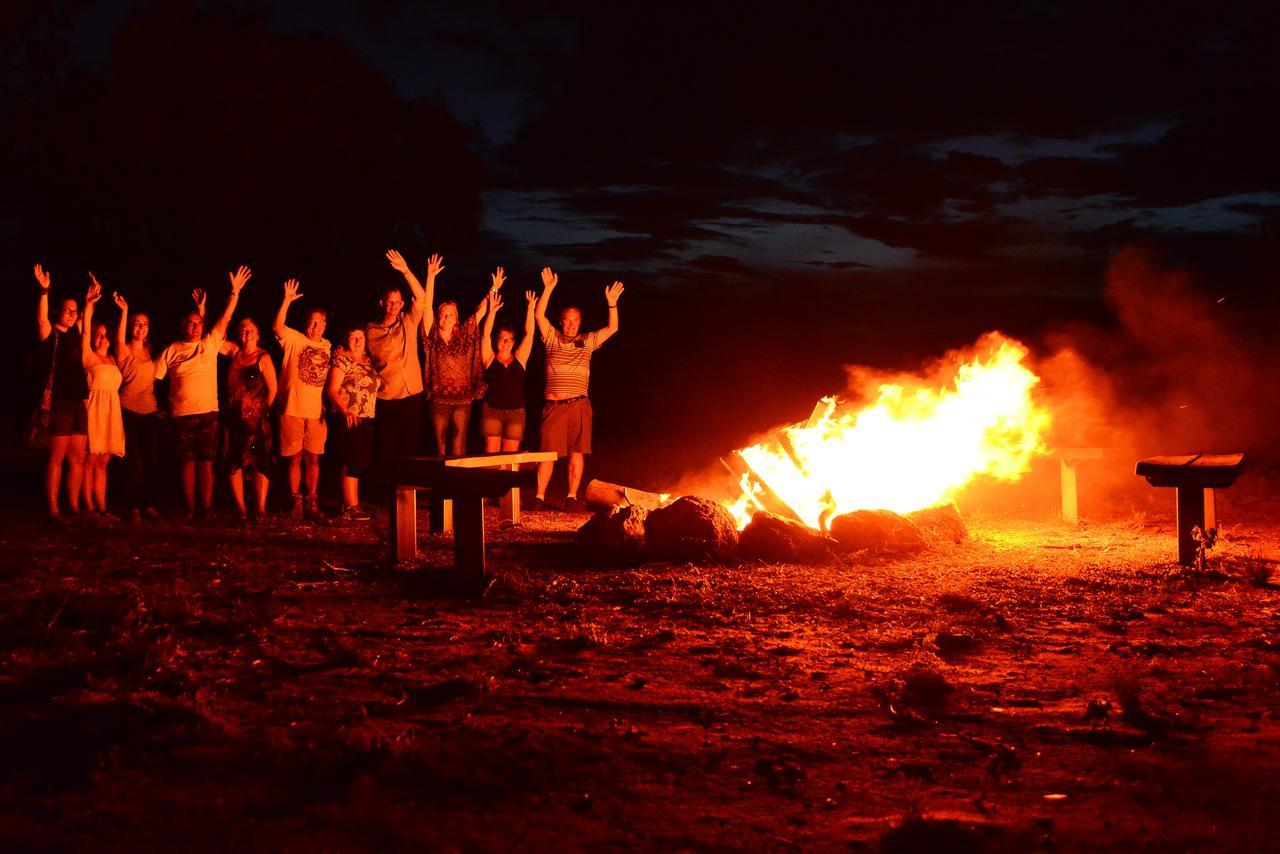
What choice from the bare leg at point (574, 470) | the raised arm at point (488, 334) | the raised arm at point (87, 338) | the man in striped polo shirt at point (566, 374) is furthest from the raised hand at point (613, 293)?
the raised arm at point (87, 338)

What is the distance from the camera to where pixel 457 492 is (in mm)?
7133

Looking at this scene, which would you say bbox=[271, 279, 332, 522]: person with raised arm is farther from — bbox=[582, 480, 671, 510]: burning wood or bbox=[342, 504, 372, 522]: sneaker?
bbox=[582, 480, 671, 510]: burning wood

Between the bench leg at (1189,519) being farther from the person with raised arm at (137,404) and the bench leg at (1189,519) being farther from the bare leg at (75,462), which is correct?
the bare leg at (75,462)

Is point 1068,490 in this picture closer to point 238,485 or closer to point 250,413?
point 250,413

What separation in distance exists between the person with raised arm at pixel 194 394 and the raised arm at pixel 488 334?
7.74ft

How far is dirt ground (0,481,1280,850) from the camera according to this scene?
3.43 meters

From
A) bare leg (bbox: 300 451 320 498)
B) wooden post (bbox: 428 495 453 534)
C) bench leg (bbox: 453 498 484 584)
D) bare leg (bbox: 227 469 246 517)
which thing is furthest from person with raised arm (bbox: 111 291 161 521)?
bench leg (bbox: 453 498 484 584)

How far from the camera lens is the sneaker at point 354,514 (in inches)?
388

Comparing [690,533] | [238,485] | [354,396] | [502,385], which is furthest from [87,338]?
[690,533]

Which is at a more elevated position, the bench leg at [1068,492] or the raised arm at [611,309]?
the raised arm at [611,309]

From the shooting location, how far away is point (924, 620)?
239 inches

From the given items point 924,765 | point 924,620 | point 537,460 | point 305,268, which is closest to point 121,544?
point 537,460

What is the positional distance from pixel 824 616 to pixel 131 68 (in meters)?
15.0

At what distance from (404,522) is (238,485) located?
2951mm
